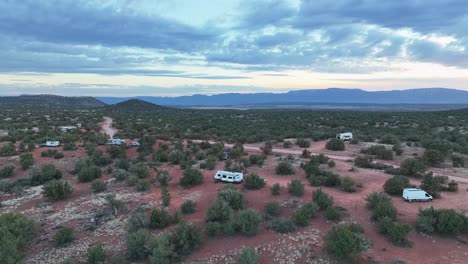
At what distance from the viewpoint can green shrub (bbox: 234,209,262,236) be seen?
501 inches

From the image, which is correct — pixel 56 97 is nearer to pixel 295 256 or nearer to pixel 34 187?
pixel 34 187

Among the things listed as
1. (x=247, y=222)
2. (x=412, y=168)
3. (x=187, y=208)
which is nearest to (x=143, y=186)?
(x=187, y=208)

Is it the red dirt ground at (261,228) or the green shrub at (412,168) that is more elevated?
the green shrub at (412,168)

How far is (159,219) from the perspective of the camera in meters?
13.9

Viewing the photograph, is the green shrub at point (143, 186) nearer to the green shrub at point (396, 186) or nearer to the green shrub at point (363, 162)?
the green shrub at point (396, 186)

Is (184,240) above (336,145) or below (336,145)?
below

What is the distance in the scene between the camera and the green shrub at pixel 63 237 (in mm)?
13008

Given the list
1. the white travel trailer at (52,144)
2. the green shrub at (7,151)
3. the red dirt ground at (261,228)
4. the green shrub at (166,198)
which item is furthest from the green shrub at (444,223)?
the white travel trailer at (52,144)

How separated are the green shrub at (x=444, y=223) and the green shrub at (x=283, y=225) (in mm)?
5425

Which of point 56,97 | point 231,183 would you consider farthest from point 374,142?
point 56,97

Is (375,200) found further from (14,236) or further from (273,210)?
(14,236)

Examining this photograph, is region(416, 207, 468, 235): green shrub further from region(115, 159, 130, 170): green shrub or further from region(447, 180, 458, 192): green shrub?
region(115, 159, 130, 170): green shrub

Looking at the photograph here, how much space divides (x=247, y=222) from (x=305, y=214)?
287 cm

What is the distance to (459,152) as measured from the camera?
27125 mm
